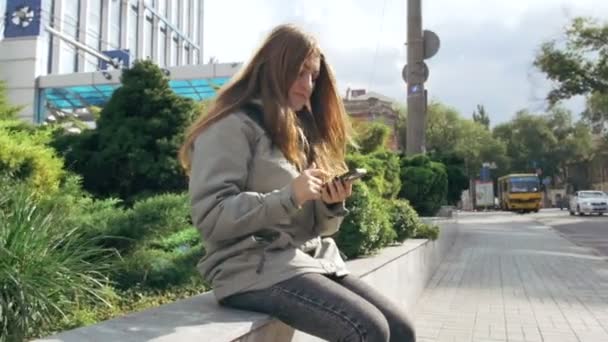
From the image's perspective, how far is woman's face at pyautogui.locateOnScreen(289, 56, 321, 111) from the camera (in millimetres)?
2053

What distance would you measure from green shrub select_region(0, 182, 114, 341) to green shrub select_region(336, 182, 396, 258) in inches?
82.4

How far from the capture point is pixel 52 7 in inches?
1092

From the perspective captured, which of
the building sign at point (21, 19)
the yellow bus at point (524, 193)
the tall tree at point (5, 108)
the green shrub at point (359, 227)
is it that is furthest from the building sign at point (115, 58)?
the green shrub at point (359, 227)

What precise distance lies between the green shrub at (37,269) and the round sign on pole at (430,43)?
441 inches

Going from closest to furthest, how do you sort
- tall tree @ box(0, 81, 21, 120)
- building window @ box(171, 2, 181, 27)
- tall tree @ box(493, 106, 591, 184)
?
tall tree @ box(0, 81, 21, 120), building window @ box(171, 2, 181, 27), tall tree @ box(493, 106, 591, 184)

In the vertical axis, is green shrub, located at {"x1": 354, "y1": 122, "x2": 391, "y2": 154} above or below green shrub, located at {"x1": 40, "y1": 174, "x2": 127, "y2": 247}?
above

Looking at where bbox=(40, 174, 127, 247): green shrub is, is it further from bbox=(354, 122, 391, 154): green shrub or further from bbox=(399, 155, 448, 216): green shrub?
bbox=(399, 155, 448, 216): green shrub

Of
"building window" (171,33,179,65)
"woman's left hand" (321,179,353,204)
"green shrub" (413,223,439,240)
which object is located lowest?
"green shrub" (413,223,439,240)

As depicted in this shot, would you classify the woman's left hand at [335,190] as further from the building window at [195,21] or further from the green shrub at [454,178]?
the building window at [195,21]

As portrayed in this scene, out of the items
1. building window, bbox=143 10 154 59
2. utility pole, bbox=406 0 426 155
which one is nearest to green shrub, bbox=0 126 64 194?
utility pole, bbox=406 0 426 155

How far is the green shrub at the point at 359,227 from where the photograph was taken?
4.45m

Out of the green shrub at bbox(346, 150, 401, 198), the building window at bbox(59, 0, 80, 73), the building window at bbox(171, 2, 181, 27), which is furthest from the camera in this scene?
the building window at bbox(171, 2, 181, 27)

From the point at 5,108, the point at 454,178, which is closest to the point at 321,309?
the point at 5,108

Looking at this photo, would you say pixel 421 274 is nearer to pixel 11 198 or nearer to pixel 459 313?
pixel 459 313
